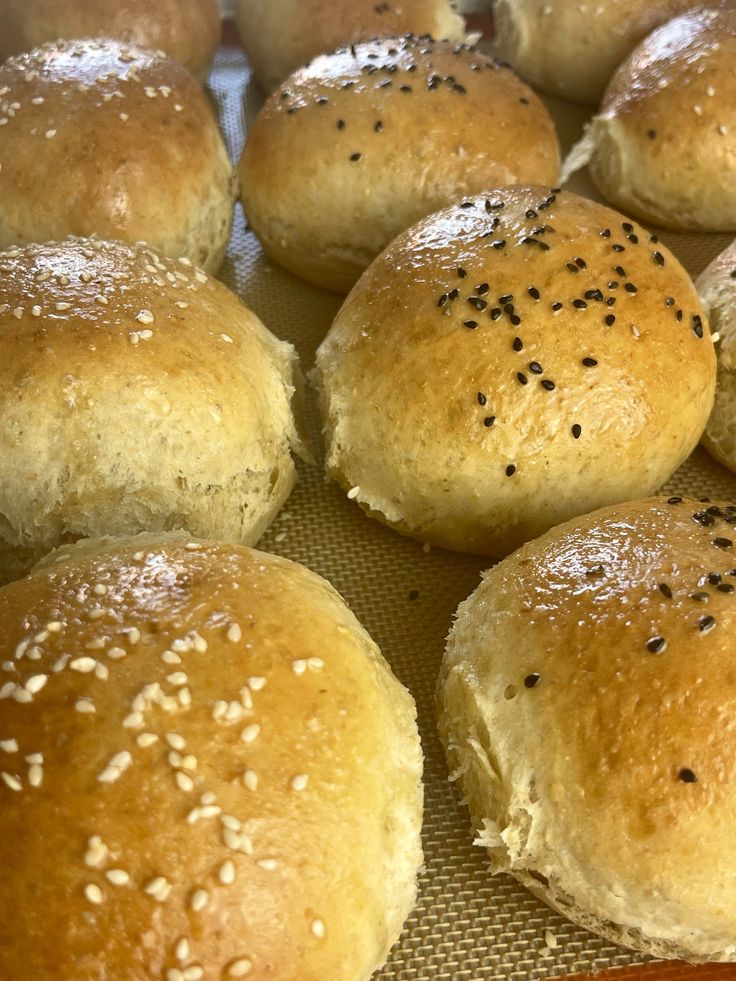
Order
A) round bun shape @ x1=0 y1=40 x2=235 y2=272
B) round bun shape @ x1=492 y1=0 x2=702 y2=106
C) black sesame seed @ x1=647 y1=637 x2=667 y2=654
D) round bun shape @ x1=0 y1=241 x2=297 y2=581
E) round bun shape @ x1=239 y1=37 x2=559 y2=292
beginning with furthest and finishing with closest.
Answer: round bun shape @ x1=492 y1=0 x2=702 y2=106
round bun shape @ x1=239 y1=37 x2=559 y2=292
round bun shape @ x1=0 y1=40 x2=235 y2=272
round bun shape @ x1=0 y1=241 x2=297 y2=581
black sesame seed @ x1=647 y1=637 x2=667 y2=654

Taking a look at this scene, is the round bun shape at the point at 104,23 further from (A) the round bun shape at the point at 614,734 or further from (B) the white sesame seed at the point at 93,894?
(B) the white sesame seed at the point at 93,894

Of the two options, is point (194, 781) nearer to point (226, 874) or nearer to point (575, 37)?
point (226, 874)

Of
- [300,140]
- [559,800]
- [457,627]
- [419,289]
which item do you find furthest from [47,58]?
[559,800]

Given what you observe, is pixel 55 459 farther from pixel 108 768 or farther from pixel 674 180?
pixel 674 180

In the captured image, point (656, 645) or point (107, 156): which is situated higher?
point (107, 156)

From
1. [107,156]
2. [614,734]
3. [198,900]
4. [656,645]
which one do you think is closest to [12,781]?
[198,900]

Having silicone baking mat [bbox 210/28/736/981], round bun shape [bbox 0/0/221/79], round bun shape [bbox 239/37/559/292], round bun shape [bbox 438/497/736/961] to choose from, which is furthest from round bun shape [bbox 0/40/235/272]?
round bun shape [bbox 438/497/736/961]

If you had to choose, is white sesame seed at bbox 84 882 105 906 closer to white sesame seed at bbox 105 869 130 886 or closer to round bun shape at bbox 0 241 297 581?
white sesame seed at bbox 105 869 130 886
